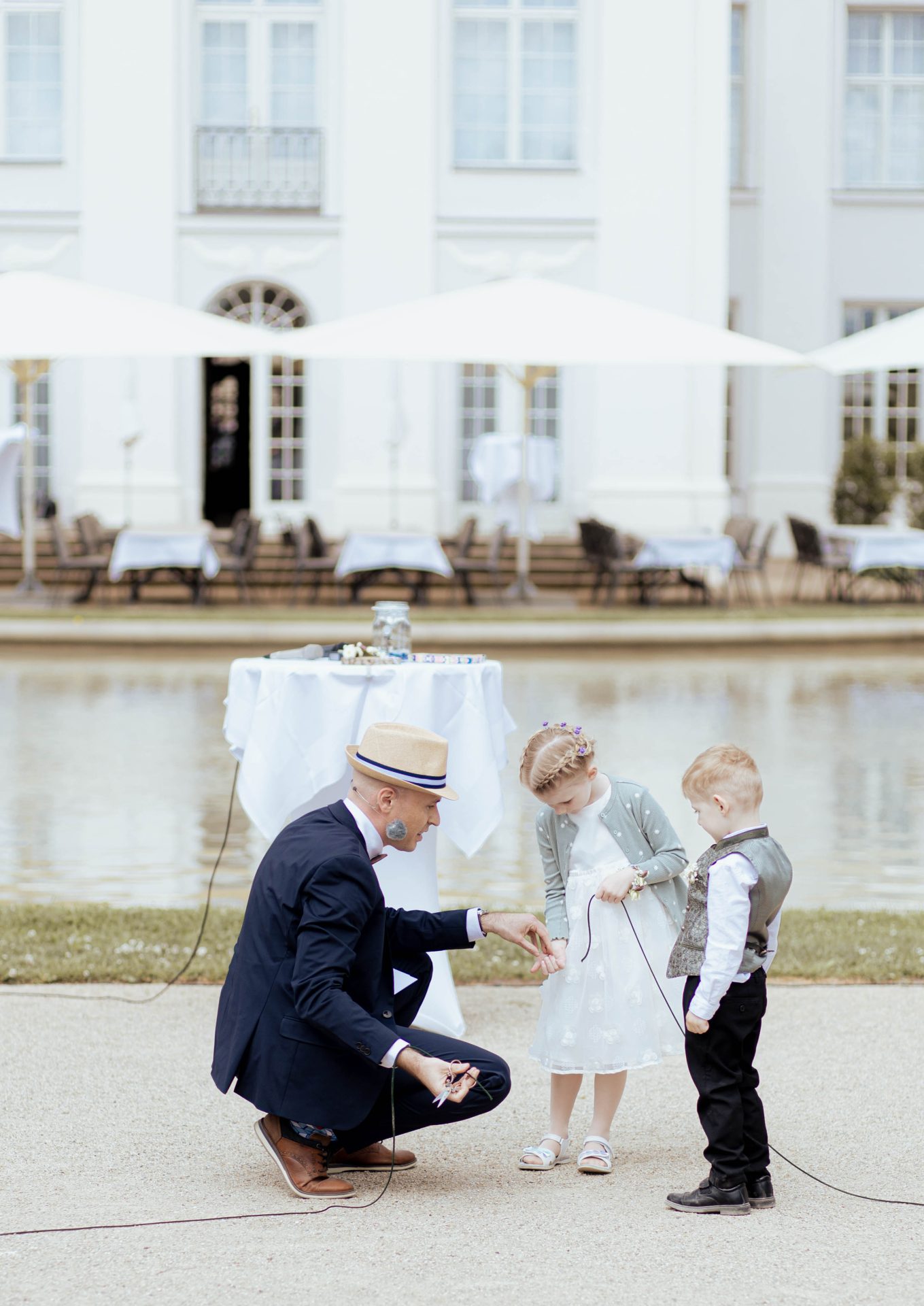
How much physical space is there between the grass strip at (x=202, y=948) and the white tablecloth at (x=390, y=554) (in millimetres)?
10677

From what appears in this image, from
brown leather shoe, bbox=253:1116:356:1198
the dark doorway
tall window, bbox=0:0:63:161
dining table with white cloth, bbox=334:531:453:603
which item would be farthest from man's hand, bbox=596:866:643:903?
the dark doorway

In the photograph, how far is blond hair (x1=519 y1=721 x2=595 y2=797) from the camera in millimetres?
3908

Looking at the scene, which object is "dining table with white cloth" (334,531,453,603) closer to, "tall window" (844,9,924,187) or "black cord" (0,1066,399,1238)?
"tall window" (844,9,924,187)

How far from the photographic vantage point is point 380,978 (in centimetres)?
380

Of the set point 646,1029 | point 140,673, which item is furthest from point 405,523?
point 646,1029

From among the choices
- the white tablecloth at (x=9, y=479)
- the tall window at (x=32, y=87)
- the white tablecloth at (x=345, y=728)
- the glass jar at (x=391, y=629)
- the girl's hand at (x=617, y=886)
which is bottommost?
the girl's hand at (x=617, y=886)

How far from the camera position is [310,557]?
59.1 feet

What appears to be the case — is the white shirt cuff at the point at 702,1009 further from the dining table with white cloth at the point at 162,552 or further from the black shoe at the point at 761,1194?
the dining table with white cloth at the point at 162,552

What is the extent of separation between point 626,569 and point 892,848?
986 centimetres

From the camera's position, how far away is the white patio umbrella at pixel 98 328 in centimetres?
1396

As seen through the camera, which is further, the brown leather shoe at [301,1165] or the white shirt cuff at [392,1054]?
the brown leather shoe at [301,1165]

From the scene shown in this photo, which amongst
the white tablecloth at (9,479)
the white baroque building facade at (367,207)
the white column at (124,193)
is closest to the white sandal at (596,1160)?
the white tablecloth at (9,479)

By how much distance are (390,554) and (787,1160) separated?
13.3 meters

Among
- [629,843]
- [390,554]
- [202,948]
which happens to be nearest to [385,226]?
[390,554]
